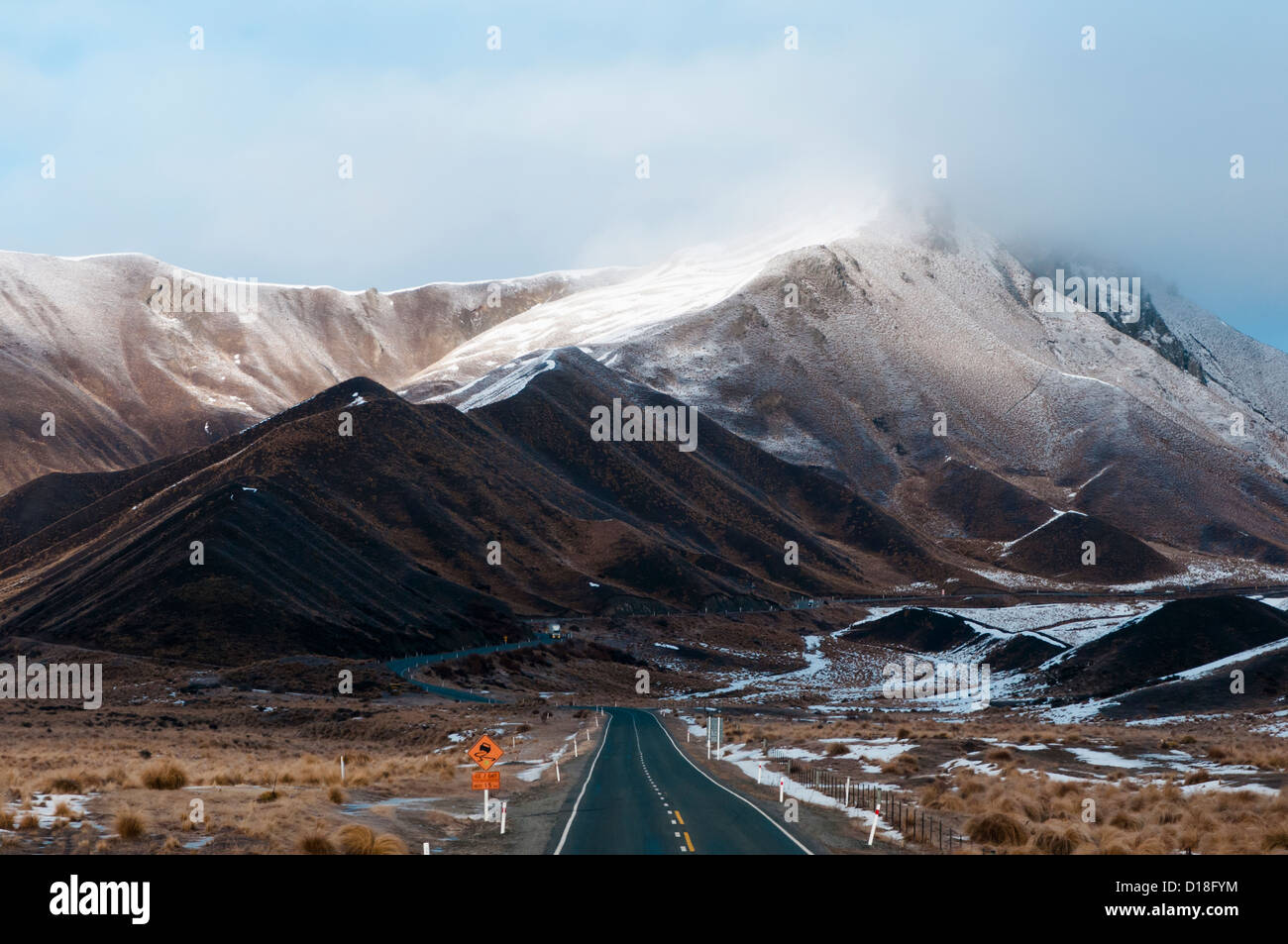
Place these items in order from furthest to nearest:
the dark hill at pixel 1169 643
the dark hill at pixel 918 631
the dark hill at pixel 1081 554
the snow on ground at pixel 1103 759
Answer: the dark hill at pixel 1081 554 → the dark hill at pixel 918 631 → the dark hill at pixel 1169 643 → the snow on ground at pixel 1103 759

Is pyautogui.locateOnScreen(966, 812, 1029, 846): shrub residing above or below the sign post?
below

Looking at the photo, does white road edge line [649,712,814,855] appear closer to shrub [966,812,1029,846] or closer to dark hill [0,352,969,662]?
shrub [966,812,1029,846]

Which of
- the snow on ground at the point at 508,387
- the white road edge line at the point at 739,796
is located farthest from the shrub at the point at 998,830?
the snow on ground at the point at 508,387

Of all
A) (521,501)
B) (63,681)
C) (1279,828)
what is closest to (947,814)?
(1279,828)

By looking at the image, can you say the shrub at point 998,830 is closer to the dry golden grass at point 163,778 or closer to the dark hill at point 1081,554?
the dry golden grass at point 163,778

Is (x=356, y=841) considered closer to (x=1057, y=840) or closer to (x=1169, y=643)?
(x=1057, y=840)

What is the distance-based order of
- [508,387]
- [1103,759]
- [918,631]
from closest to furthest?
[1103,759], [918,631], [508,387]

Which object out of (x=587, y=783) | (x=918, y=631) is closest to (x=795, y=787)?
(x=587, y=783)

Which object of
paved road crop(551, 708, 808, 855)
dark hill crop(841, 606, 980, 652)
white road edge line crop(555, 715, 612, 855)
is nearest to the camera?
paved road crop(551, 708, 808, 855)

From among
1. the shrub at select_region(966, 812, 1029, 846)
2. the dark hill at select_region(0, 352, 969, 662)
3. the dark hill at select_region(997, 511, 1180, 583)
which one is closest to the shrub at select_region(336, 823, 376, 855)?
the shrub at select_region(966, 812, 1029, 846)
